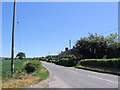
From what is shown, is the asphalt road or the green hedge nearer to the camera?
the asphalt road

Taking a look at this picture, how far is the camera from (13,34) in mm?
11688

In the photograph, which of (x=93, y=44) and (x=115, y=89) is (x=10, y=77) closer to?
(x=115, y=89)

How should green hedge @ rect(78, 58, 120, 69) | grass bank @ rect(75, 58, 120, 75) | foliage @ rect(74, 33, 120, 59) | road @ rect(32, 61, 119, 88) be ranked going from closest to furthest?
road @ rect(32, 61, 119, 88), grass bank @ rect(75, 58, 120, 75), green hedge @ rect(78, 58, 120, 69), foliage @ rect(74, 33, 120, 59)

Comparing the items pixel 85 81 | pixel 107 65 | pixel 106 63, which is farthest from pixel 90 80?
pixel 106 63

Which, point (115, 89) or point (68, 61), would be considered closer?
point (115, 89)

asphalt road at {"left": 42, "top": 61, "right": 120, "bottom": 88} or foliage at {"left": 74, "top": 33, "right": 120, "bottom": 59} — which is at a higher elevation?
foliage at {"left": 74, "top": 33, "right": 120, "bottom": 59}

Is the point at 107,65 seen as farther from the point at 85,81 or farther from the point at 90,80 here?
the point at 85,81

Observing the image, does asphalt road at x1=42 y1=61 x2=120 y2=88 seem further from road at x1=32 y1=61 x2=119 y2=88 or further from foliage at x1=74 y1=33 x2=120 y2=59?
foliage at x1=74 y1=33 x2=120 y2=59

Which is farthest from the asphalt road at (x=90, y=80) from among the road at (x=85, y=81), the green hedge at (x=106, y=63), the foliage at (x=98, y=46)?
the foliage at (x=98, y=46)

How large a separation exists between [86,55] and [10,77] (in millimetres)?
26993

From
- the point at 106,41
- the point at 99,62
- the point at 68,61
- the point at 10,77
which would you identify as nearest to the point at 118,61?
→ the point at 99,62

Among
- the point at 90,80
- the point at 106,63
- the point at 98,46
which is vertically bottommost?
the point at 90,80

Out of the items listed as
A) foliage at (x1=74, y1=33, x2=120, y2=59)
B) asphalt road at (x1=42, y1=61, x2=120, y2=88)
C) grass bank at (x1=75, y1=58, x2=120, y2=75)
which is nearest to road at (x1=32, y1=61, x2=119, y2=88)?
asphalt road at (x1=42, y1=61, x2=120, y2=88)

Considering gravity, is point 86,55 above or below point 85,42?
below
